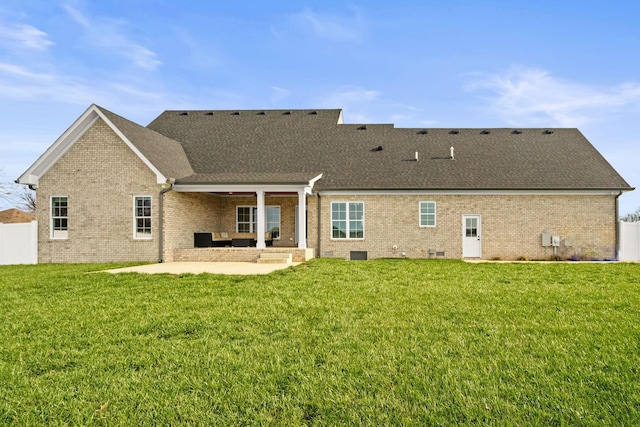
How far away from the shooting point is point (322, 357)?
479 centimetres

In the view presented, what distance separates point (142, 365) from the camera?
465 cm

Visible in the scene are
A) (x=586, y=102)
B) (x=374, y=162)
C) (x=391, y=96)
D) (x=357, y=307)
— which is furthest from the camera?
(x=391, y=96)

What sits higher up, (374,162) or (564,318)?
(374,162)

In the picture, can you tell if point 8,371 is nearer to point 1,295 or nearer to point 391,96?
point 1,295

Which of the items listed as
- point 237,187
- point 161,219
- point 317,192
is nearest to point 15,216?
point 161,219

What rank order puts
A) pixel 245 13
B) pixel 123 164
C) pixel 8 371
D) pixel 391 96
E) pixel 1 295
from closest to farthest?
pixel 8 371, pixel 1 295, pixel 245 13, pixel 123 164, pixel 391 96

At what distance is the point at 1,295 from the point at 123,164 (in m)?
8.90

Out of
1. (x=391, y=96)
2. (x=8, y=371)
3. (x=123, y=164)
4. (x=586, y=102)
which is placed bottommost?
(x=8, y=371)

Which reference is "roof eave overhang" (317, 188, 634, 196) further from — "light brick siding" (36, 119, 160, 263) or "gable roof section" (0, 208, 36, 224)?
"gable roof section" (0, 208, 36, 224)

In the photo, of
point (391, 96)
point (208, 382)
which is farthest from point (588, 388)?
point (391, 96)

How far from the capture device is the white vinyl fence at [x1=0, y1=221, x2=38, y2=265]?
1733 cm

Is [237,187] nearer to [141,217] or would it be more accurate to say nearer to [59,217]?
[141,217]

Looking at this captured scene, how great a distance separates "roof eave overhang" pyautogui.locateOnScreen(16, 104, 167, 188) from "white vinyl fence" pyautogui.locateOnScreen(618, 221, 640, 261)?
71.0 ft

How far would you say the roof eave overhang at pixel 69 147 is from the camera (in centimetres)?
1683
